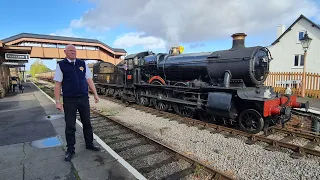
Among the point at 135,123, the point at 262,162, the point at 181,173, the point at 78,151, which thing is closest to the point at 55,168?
the point at 78,151

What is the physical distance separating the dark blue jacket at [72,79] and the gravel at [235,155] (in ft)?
6.29

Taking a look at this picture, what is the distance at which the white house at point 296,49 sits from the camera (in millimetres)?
20281

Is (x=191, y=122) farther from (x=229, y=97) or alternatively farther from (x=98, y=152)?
(x=98, y=152)

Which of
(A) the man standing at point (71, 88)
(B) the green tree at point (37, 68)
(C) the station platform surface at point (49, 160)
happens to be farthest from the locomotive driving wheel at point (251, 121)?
(B) the green tree at point (37, 68)

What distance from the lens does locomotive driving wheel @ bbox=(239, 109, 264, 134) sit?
6.20 m

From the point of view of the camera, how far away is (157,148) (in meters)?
5.23

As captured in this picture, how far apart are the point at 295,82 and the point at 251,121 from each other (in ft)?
33.3

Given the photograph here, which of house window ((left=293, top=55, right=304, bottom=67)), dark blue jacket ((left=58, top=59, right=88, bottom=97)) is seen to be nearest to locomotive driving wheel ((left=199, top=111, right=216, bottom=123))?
dark blue jacket ((left=58, top=59, right=88, bottom=97))

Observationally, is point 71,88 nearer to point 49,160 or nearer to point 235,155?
point 49,160

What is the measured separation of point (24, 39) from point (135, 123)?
25.4m

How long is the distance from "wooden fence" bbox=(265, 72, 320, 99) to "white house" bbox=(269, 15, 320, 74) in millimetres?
7583

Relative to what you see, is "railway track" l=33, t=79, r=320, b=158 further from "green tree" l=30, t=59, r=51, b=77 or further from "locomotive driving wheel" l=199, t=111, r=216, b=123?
"green tree" l=30, t=59, r=51, b=77

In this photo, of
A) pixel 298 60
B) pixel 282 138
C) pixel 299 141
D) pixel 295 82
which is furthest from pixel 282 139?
pixel 298 60

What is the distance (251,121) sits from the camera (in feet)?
21.3
